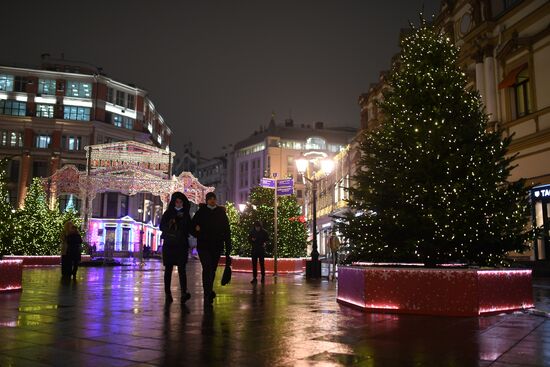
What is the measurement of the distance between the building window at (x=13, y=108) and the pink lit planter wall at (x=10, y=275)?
59.9 metres

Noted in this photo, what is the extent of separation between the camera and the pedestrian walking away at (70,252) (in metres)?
17.3

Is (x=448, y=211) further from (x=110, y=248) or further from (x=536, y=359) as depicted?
(x=110, y=248)

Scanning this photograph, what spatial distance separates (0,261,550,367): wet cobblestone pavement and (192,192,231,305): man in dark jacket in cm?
64

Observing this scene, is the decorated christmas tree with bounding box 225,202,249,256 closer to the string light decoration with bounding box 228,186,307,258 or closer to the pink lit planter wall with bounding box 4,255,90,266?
the string light decoration with bounding box 228,186,307,258

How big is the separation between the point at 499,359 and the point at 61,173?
103ft

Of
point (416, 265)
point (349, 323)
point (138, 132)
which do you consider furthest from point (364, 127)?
point (138, 132)

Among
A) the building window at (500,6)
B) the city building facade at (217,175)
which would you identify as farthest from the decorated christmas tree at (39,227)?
the city building facade at (217,175)

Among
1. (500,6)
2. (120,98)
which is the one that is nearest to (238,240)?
(500,6)

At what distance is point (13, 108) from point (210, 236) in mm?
64003

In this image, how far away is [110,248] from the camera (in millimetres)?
40312

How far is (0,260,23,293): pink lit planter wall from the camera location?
1076cm

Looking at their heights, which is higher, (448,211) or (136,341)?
(448,211)

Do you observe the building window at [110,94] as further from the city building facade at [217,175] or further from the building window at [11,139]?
the city building facade at [217,175]

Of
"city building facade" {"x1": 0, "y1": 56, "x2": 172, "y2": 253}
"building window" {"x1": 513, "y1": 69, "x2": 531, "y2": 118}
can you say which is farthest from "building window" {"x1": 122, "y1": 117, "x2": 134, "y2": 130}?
"building window" {"x1": 513, "y1": 69, "x2": 531, "y2": 118}
